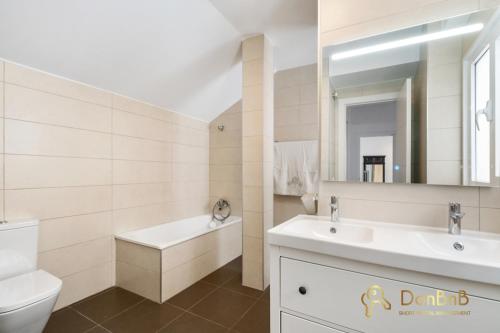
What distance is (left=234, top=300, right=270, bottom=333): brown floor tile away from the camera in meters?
1.72

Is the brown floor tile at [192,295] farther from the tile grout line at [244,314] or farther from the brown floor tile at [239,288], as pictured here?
the tile grout line at [244,314]

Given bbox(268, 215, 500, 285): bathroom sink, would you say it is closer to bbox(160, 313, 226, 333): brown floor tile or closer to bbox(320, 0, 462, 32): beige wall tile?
bbox(160, 313, 226, 333): brown floor tile

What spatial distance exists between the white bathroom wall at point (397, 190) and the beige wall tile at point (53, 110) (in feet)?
6.97

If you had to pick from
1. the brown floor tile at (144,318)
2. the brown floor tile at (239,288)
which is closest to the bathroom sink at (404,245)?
the brown floor tile at (239,288)

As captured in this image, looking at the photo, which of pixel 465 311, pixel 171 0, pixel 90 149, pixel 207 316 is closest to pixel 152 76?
pixel 171 0

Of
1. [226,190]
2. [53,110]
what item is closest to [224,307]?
[226,190]

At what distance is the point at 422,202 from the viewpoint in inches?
53.0

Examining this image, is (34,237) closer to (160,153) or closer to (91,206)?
(91,206)

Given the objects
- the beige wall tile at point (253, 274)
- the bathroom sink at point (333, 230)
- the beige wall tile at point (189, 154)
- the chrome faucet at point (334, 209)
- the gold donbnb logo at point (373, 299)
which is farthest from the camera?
the beige wall tile at point (189, 154)

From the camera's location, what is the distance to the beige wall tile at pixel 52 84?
1.70 metres

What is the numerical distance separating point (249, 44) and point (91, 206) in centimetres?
227

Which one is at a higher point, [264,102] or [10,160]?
[264,102]

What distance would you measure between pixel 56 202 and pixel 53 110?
77 centimetres

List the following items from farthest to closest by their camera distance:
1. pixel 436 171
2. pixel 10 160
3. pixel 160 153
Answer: pixel 160 153 → pixel 10 160 → pixel 436 171
